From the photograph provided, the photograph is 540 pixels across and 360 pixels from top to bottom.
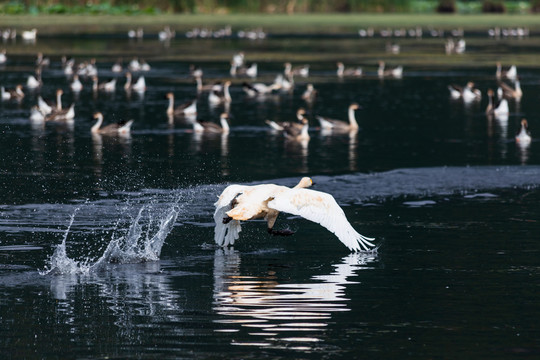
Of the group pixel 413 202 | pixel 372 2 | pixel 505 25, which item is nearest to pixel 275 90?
pixel 413 202

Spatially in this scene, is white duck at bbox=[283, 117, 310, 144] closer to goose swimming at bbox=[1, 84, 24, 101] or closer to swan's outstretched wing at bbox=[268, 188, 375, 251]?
goose swimming at bbox=[1, 84, 24, 101]

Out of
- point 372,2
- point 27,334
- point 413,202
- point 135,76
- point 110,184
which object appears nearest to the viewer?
point 27,334

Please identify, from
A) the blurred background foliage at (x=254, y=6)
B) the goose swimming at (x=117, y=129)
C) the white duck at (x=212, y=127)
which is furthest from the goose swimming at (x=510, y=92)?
the blurred background foliage at (x=254, y=6)

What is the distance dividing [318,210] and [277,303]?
8.54 ft

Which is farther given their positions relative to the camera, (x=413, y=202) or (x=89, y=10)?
(x=89, y=10)

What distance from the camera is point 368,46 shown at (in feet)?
298

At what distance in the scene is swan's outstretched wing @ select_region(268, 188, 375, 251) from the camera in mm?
17172

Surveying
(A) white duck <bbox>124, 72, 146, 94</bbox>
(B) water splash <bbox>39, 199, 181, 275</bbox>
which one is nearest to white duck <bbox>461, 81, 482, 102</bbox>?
(A) white duck <bbox>124, 72, 146, 94</bbox>

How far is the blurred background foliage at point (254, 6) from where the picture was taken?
133 meters

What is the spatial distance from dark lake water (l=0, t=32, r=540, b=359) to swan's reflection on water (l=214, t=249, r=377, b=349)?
0.04 m

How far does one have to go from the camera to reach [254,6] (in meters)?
147

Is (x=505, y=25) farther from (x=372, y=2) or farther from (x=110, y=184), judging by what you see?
(x=110, y=184)

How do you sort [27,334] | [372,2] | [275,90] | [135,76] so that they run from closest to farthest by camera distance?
1. [27,334]
2. [275,90]
3. [135,76]
4. [372,2]

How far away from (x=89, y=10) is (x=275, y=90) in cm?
8105
